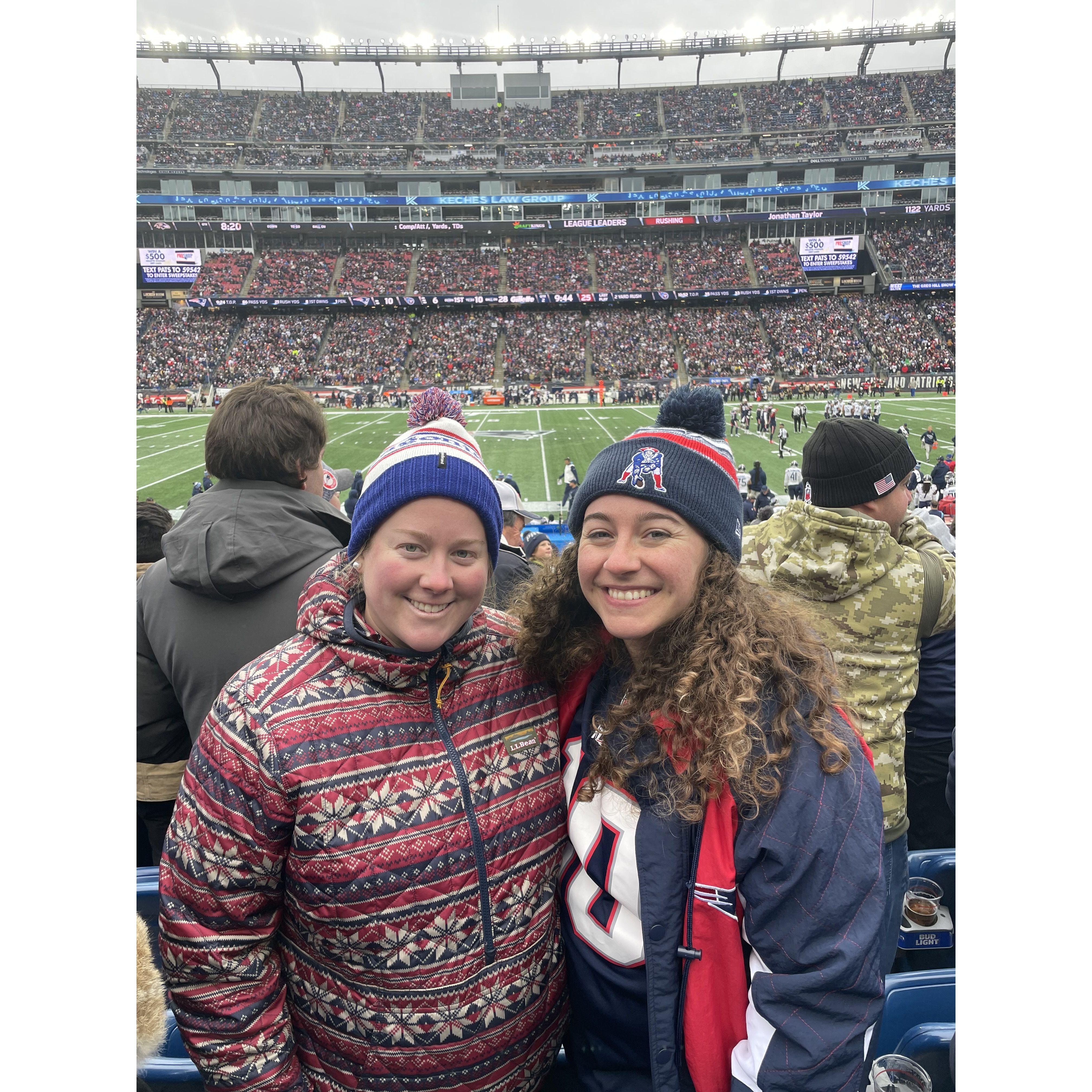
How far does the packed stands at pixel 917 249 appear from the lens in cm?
5284

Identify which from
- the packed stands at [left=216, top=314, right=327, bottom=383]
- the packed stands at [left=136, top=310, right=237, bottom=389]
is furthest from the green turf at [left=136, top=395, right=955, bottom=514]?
the packed stands at [left=216, top=314, right=327, bottom=383]

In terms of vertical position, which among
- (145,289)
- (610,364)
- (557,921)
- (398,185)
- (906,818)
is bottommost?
(906,818)

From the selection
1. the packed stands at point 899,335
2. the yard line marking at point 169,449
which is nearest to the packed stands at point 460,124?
the packed stands at point 899,335

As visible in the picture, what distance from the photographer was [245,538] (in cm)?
225

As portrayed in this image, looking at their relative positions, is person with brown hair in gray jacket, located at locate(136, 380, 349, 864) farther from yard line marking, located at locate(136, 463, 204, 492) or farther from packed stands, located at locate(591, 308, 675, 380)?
packed stands, located at locate(591, 308, 675, 380)

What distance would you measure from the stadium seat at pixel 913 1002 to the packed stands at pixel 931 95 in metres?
75.1

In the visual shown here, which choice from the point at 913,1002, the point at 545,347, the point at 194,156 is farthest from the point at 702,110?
the point at 913,1002

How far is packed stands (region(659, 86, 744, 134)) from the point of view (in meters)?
64.3

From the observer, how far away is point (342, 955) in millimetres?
1583

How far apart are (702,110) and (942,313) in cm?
3192

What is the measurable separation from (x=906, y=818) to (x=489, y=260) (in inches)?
2425

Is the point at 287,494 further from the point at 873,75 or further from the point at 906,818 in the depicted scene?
the point at 873,75

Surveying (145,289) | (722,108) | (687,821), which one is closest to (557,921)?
(687,821)

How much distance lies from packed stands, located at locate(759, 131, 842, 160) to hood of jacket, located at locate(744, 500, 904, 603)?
219 feet
